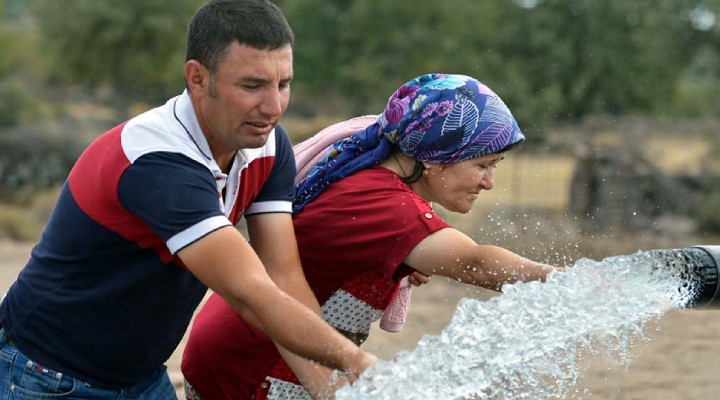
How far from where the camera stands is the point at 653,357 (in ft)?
22.9

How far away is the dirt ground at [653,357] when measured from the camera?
19.8 feet

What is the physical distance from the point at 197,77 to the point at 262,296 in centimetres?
54

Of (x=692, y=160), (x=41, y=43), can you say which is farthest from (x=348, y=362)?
(x=41, y=43)

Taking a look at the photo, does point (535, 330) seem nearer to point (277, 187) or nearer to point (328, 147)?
point (277, 187)

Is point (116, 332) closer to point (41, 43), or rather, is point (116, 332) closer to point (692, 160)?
point (692, 160)

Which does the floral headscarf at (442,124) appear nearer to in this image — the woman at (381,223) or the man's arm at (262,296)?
the woman at (381,223)

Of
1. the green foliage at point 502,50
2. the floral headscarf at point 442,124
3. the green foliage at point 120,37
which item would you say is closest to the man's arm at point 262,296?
the floral headscarf at point 442,124

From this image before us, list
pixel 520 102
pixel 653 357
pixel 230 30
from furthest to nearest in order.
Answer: pixel 520 102 < pixel 653 357 < pixel 230 30

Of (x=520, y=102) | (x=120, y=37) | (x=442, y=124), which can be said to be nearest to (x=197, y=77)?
(x=442, y=124)

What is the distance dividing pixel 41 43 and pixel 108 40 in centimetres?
287

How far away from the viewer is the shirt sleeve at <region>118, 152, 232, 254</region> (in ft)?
7.65

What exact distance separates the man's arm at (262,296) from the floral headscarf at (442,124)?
682 millimetres

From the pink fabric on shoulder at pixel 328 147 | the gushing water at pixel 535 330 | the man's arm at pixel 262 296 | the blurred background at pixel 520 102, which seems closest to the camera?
the gushing water at pixel 535 330

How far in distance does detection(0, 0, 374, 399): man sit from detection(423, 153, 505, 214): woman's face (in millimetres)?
381
